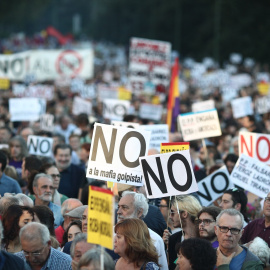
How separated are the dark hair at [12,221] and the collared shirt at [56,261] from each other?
2.19ft

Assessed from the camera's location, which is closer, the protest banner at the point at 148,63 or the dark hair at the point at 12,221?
the dark hair at the point at 12,221

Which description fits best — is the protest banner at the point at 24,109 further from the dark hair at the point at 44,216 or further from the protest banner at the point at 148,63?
the dark hair at the point at 44,216

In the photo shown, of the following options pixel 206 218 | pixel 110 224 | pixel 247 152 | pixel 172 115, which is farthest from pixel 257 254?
pixel 172 115

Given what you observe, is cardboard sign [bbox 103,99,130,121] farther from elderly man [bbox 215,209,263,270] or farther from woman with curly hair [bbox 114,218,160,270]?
woman with curly hair [bbox 114,218,160,270]

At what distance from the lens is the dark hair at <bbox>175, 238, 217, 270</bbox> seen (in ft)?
24.6

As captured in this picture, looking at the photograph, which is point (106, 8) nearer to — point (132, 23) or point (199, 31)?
point (132, 23)

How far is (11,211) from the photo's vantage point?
A: 8734mm

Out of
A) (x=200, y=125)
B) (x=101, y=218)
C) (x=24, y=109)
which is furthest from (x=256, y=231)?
(x=24, y=109)

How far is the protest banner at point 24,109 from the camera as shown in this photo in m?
18.4

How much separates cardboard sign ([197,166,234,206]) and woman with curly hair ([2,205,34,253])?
3082 millimetres

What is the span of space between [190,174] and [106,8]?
13370cm

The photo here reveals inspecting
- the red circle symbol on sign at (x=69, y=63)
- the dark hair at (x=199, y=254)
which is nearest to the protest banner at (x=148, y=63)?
the red circle symbol on sign at (x=69, y=63)

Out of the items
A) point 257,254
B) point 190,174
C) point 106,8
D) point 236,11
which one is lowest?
point 257,254

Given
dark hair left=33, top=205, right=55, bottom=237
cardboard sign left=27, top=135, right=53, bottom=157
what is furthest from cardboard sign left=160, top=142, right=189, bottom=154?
cardboard sign left=27, top=135, right=53, bottom=157
